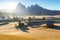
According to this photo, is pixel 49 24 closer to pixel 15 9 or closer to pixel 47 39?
pixel 47 39

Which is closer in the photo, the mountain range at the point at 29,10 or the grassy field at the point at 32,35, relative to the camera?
the grassy field at the point at 32,35

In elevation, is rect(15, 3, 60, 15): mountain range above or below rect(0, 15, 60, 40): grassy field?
above

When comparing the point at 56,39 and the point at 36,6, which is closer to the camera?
the point at 56,39

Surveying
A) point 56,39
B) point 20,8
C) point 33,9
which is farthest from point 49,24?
point 33,9

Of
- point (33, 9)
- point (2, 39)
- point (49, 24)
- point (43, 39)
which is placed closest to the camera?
point (2, 39)

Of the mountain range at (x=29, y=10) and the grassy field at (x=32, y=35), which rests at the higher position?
the mountain range at (x=29, y=10)

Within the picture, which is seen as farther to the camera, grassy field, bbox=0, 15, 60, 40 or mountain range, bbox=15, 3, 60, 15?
mountain range, bbox=15, 3, 60, 15

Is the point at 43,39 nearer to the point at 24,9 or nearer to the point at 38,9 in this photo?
the point at 24,9

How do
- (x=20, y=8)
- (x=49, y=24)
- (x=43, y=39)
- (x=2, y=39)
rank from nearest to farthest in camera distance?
(x=2, y=39) < (x=43, y=39) < (x=49, y=24) < (x=20, y=8)

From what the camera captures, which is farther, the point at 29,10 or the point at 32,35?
the point at 29,10

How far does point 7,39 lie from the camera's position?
15.8 m

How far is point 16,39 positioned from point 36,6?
125m

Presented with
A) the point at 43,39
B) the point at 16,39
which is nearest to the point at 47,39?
the point at 43,39

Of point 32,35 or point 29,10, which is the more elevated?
point 29,10
